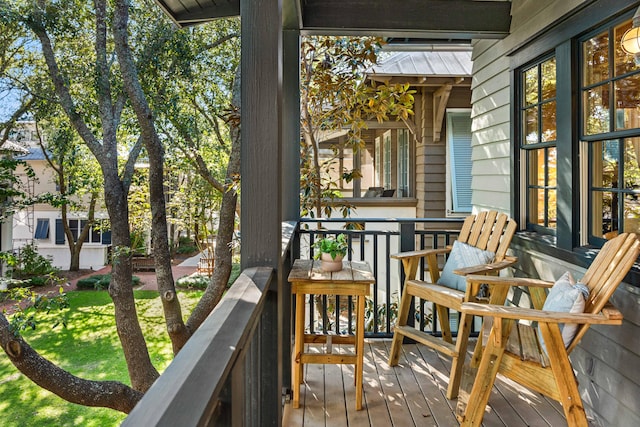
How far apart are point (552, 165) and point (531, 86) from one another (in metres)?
0.68

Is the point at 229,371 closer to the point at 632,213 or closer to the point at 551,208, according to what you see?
the point at 632,213

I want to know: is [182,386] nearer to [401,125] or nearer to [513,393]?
[513,393]

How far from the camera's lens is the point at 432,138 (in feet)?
22.3

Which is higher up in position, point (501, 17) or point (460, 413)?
point (501, 17)

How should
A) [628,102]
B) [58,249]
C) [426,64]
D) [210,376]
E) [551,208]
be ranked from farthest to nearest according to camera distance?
1. [58,249]
2. [426,64]
3. [551,208]
4. [628,102]
5. [210,376]

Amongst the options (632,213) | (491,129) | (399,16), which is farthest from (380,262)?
(632,213)

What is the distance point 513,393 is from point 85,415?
7.65 metres

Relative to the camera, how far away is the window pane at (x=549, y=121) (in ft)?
10.2

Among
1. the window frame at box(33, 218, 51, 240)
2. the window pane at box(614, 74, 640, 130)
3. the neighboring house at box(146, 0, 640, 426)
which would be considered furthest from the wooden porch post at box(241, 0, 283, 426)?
the window frame at box(33, 218, 51, 240)

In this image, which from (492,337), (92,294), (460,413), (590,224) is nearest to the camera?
(492,337)

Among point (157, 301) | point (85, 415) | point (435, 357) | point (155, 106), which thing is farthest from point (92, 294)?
point (435, 357)

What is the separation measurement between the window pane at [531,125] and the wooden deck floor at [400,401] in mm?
1764

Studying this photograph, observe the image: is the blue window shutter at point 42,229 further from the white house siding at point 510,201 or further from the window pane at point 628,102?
the window pane at point 628,102

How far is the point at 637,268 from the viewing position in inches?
82.3
